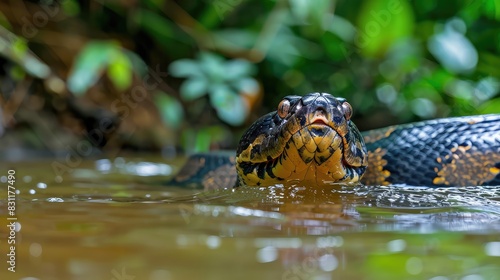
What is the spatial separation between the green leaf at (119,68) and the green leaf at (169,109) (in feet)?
1.32

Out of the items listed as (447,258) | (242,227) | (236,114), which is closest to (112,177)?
(236,114)

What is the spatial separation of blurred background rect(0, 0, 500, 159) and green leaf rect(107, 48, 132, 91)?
0.02 m

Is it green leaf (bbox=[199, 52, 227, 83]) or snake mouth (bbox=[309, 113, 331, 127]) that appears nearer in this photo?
snake mouth (bbox=[309, 113, 331, 127])

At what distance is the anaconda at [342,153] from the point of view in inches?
95.3

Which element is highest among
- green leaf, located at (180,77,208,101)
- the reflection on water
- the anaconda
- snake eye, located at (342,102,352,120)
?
green leaf, located at (180,77,208,101)

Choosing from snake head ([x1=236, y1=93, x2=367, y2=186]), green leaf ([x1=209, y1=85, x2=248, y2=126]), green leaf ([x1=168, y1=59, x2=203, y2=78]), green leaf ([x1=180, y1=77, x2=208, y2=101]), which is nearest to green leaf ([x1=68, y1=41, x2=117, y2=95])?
green leaf ([x1=168, y1=59, x2=203, y2=78])

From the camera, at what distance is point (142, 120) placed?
650 centimetres

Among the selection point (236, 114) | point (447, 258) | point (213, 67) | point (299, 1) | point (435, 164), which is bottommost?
point (447, 258)

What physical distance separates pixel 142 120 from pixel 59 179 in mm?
2728

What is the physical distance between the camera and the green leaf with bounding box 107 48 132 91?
5801mm

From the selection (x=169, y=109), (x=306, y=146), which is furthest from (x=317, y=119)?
(x=169, y=109)

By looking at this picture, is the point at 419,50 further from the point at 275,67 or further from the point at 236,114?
the point at 236,114

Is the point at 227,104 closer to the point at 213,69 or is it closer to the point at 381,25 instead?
the point at 213,69

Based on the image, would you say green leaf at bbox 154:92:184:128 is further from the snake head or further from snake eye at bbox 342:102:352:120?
snake eye at bbox 342:102:352:120
